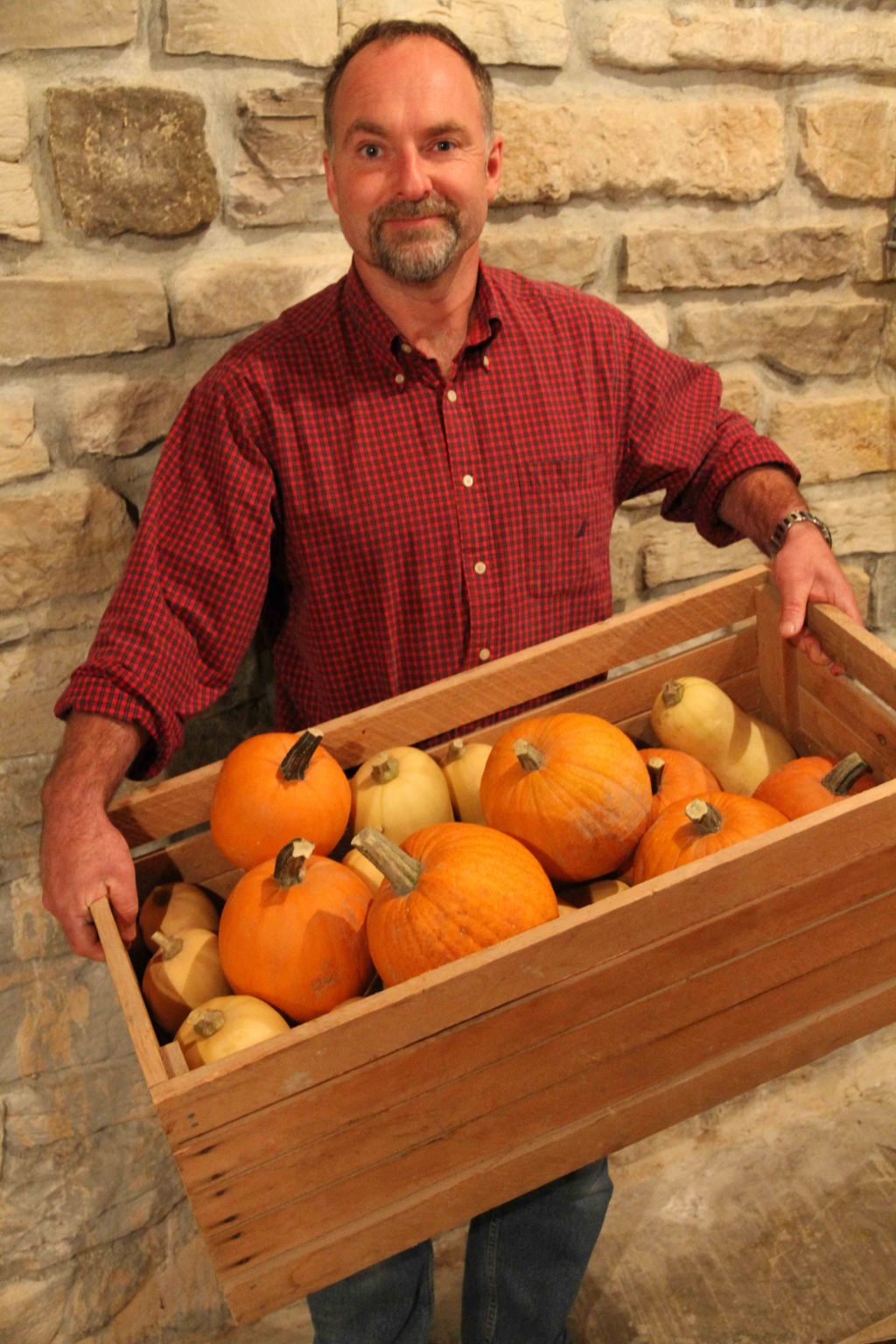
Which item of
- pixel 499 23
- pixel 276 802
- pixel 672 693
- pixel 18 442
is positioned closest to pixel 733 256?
pixel 499 23

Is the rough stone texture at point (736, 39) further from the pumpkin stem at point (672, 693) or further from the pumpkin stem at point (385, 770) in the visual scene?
the pumpkin stem at point (385, 770)

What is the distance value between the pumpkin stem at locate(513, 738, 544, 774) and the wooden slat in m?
0.30

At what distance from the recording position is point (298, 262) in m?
1.63

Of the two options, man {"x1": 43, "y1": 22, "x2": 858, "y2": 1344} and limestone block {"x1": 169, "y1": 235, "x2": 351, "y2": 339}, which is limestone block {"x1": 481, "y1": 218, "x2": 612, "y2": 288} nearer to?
man {"x1": 43, "y1": 22, "x2": 858, "y2": 1344}

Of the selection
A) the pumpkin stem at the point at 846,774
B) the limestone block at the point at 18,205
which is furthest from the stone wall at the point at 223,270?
the pumpkin stem at the point at 846,774

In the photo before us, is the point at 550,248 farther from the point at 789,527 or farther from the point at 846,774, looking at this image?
the point at 846,774

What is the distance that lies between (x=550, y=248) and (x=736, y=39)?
1.33 ft

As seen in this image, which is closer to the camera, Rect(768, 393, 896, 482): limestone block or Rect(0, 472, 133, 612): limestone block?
Rect(0, 472, 133, 612): limestone block

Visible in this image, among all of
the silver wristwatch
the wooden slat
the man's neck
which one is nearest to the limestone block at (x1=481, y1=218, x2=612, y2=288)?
the man's neck

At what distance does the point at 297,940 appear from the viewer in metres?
1.00

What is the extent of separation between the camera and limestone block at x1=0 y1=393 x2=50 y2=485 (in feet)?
4.83

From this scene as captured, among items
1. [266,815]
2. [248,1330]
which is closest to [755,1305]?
[248,1330]

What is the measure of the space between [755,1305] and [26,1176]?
111 cm

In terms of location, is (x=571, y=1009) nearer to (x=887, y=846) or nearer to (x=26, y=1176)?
(x=887, y=846)
